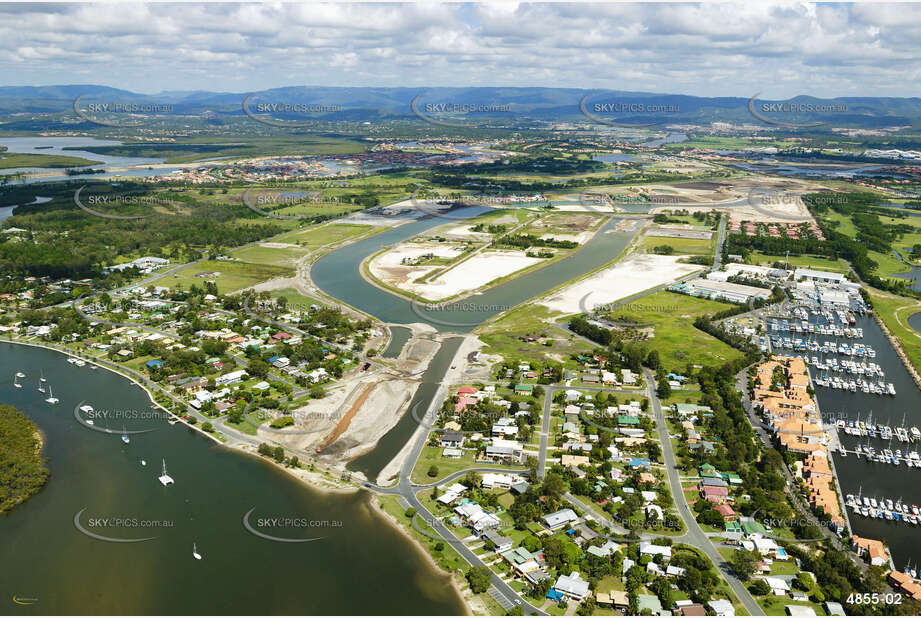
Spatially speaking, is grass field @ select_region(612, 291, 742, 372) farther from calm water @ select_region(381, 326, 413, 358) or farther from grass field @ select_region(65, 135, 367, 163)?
grass field @ select_region(65, 135, 367, 163)

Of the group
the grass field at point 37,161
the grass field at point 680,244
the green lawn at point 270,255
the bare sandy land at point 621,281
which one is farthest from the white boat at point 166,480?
the grass field at point 37,161

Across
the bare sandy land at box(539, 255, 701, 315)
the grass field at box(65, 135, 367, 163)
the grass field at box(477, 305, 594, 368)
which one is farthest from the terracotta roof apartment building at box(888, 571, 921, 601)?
the grass field at box(65, 135, 367, 163)

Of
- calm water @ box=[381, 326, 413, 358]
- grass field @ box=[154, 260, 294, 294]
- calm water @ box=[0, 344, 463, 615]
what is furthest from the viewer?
grass field @ box=[154, 260, 294, 294]

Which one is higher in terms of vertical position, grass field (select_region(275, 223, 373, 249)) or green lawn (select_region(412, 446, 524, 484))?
grass field (select_region(275, 223, 373, 249))

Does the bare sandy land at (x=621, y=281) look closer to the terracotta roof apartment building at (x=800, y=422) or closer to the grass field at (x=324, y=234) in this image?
the terracotta roof apartment building at (x=800, y=422)

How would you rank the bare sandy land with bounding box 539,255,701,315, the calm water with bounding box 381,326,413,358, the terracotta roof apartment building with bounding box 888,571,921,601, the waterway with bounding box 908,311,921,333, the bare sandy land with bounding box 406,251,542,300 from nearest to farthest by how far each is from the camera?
the terracotta roof apartment building with bounding box 888,571,921,601
the calm water with bounding box 381,326,413,358
the waterway with bounding box 908,311,921,333
the bare sandy land with bounding box 539,255,701,315
the bare sandy land with bounding box 406,251,542,300

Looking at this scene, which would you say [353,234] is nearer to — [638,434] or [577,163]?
[638,434]
